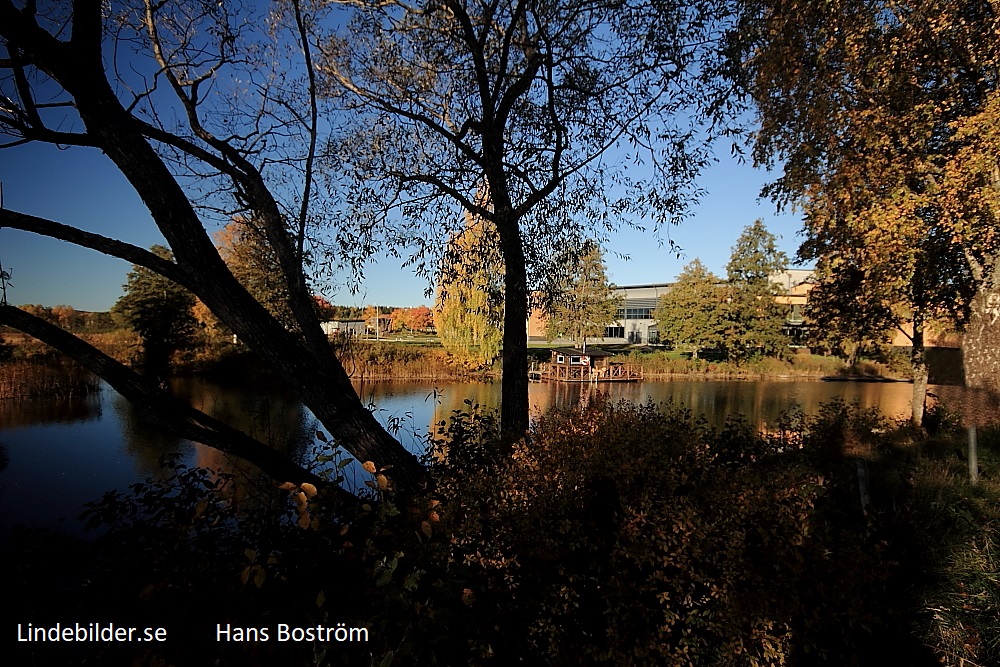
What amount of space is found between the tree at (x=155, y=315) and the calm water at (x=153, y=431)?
75.8 inches

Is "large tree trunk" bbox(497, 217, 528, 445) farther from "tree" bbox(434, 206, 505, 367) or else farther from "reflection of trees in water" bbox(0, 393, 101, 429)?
"reflection of trees in water" bbox(0, 393, 101, 429)

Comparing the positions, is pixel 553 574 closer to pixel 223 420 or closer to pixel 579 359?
pixel 223 420

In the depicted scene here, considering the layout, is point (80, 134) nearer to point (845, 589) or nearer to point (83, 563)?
point (83, 563)

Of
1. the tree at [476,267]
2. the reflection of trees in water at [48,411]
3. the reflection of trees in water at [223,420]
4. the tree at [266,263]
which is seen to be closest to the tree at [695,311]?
the reflection of trees in water at [223,420]

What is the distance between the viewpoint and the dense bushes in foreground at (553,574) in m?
2.42

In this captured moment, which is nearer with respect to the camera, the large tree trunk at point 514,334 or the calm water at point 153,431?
the large tree trunk at point 514,334

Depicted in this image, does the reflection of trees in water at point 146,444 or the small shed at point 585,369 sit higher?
the small shed at point 585,369

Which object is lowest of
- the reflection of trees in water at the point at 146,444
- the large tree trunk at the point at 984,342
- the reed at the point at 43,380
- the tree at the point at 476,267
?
the reflection of trees in water at the point at 146,444

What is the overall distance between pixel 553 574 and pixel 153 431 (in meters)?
12.4

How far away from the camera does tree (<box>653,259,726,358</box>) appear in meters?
35.0

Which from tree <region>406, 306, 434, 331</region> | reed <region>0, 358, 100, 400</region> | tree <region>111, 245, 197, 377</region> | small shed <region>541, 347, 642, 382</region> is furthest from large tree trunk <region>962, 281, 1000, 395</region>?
tree <region>406, 306, 434, 331</region>

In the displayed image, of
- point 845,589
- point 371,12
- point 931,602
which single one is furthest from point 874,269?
point 371,12

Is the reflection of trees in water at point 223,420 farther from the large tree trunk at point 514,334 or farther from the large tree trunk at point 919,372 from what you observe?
the large tree trunk at point 919,372

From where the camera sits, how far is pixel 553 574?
3.32 metres
